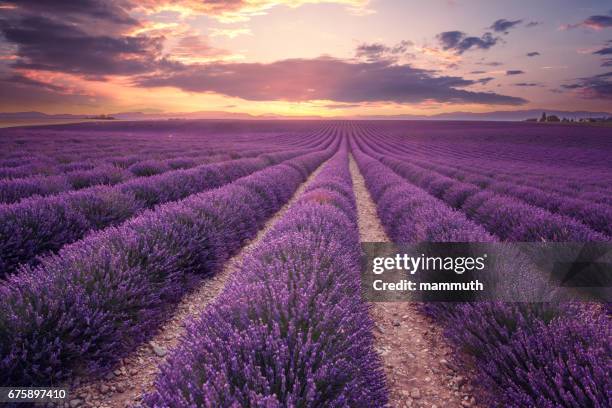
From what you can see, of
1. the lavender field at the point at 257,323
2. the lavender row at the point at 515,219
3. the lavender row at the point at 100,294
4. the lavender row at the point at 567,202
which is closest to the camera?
the lavender field at the point at 257,323

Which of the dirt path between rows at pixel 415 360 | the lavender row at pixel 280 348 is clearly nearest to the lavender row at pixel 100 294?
the lavender row at pixel 280 348

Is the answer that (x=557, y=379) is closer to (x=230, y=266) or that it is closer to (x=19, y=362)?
(x=19, y=362)

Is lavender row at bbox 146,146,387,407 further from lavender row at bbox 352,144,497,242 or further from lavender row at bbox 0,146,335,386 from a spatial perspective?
lavender row at bbox 352,144,497,242

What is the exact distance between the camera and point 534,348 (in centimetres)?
186

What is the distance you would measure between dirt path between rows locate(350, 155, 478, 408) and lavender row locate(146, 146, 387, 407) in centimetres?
59

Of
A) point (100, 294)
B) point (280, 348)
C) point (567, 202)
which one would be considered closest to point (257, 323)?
point (280, 348)

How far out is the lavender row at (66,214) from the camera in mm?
3592

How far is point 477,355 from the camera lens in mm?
2287

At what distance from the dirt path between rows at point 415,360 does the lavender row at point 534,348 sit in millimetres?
231

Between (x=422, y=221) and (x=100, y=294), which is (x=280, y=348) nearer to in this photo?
(x=100, y=294)

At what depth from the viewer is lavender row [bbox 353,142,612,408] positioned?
154 cm

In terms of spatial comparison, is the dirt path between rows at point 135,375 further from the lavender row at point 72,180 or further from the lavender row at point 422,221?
the lavender row at point 72,180

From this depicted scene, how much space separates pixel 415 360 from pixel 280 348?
1.68m

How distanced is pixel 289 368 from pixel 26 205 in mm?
4507
